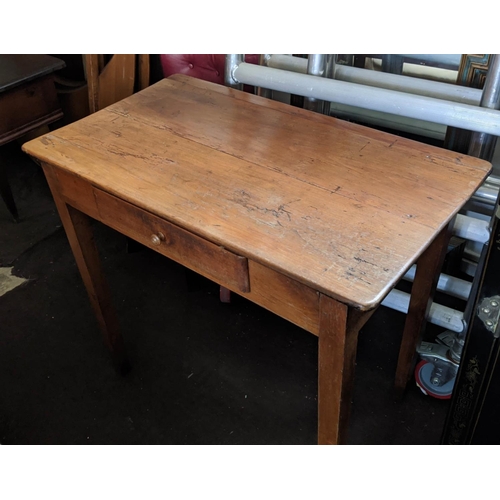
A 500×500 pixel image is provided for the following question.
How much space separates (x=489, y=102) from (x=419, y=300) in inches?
18.0

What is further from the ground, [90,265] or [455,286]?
[90,265]

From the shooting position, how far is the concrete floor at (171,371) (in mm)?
1396

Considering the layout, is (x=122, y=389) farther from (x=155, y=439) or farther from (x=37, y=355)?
(x=37, y=355)

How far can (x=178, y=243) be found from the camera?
944 mm

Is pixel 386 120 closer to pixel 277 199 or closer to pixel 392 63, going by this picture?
pixel 392 63

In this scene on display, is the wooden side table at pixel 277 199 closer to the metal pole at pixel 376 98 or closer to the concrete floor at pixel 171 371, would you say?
the metal pole at pixel 376 98

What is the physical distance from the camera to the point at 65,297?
1.81 m

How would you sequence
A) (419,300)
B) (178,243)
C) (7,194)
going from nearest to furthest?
(178,243)
(419,300)
(7,194)

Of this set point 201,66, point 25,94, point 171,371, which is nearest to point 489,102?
point 201,66

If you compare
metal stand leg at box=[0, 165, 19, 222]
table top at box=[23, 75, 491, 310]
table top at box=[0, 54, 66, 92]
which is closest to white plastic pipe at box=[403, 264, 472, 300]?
table top at box=[23, 75, 491, 310]

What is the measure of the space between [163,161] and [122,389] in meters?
0.77

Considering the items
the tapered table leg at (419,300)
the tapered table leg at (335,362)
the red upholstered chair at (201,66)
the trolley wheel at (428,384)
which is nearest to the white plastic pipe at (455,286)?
the tapered table leg at (419,300)
